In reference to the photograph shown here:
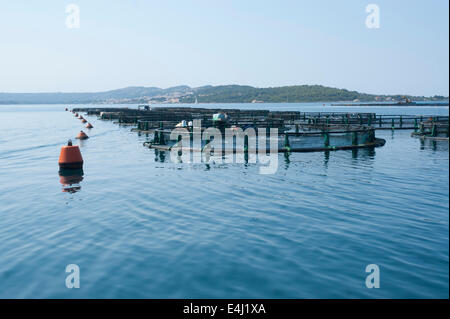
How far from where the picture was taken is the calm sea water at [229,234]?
8.05 meters

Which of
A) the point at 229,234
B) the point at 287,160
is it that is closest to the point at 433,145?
the point at 287,160

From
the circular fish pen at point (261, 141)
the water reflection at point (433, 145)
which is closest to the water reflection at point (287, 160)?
the circular fish pen at point (261, 141)

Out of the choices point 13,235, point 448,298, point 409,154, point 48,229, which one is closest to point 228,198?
point 48,229

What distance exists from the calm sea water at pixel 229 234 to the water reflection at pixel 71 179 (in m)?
0.34

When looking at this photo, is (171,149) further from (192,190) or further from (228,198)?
(228,198)

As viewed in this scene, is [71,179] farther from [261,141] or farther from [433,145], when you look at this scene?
[433,145]

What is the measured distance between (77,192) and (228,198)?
6.71 meters

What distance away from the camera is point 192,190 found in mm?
17047

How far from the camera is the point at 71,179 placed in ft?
66.9

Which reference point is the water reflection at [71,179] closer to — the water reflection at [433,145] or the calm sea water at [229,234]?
the calm sea water at [229,234]

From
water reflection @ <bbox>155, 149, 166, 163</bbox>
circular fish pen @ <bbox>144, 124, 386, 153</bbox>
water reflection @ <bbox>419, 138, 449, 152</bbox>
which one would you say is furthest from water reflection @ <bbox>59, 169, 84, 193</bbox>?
water reflection @ <bbox>419, 138, 449, 152</bbox>

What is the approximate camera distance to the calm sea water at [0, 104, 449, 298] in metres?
8.05

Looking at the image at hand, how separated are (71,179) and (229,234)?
12270 millimetres

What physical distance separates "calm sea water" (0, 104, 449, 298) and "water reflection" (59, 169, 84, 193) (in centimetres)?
34
